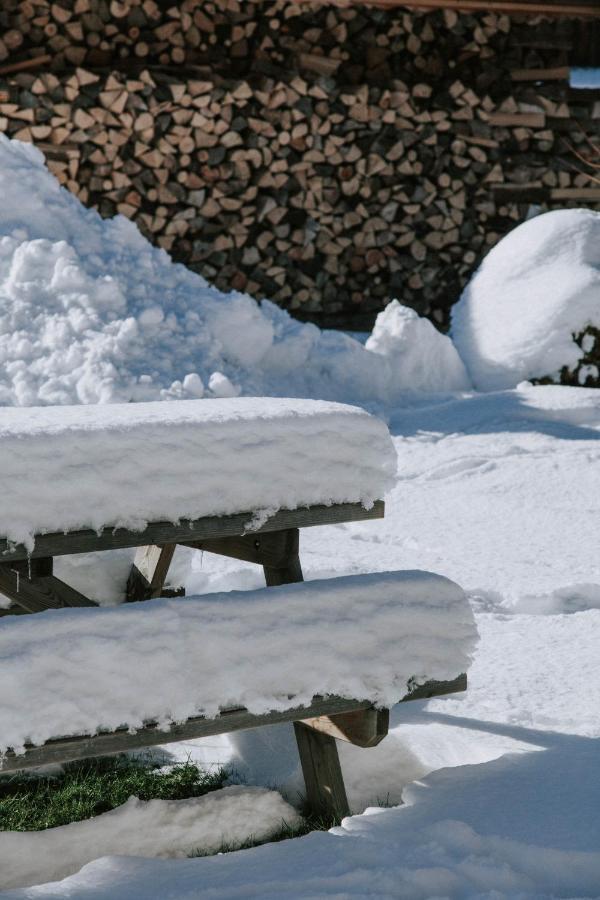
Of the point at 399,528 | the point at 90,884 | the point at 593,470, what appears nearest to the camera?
the point at 90,884

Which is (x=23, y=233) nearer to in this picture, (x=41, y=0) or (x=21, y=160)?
(x=21, y=160)

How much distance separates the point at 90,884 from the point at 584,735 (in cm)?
126

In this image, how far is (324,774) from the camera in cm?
221

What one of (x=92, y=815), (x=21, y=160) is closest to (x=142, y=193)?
(x=21, y=160)

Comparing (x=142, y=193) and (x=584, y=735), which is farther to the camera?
(x=142, y=193)

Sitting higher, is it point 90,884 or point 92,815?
point 90,884

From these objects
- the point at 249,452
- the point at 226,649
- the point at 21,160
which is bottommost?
the point at 226,649

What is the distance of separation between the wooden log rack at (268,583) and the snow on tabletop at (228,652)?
0.10 ft

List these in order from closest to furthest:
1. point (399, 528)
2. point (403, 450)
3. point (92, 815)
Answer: point (92, 815), point (399, 528), point (403, 450)

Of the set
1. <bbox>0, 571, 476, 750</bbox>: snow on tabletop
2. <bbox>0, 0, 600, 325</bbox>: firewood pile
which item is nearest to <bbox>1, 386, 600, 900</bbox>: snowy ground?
<bbox>0, 571, 476, 750</bbox>: snow on tabletop

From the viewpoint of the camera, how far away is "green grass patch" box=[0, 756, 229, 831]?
2346 mm

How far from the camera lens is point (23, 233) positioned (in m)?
5.71

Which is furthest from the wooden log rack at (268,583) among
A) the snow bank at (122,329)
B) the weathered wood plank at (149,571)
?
the snow bank at (122,329)

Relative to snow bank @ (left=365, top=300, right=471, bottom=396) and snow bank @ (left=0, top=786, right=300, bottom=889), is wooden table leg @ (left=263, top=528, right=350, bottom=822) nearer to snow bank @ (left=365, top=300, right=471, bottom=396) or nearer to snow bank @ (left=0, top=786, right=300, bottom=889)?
snow bank @ (left=0, top=786, right=300, bottom=889)
